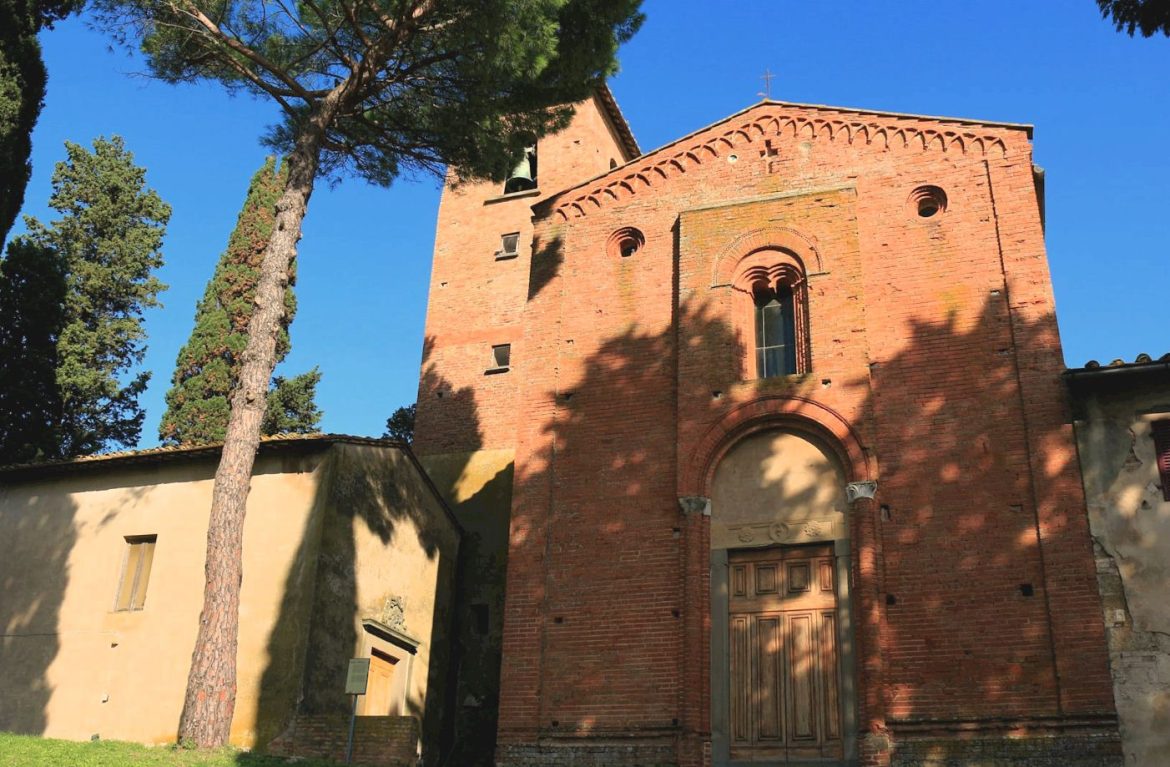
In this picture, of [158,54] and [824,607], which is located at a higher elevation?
[158,54]

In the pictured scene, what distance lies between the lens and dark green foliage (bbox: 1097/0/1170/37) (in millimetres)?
9586

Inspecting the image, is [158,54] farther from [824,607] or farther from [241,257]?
[824,607]

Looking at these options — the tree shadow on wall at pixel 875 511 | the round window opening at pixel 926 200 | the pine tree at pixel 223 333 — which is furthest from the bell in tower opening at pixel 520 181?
the round window opening at pixel 926 200

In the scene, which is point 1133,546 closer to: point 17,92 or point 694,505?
point 694,505

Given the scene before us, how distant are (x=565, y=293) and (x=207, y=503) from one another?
600cm

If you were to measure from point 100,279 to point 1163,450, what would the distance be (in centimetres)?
2070

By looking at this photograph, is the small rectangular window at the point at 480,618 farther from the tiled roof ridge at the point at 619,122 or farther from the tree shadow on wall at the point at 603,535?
the tiled roof ridge at the point at 619,122

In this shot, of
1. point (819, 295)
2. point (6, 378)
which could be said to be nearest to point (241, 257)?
point (6, 378)

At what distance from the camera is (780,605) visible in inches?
531

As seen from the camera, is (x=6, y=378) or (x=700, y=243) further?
(x=6, y=378)

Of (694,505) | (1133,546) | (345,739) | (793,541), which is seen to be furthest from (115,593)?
(1133,546)

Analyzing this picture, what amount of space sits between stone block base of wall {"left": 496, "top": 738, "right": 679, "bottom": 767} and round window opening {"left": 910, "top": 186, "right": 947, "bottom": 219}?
7.71 meters

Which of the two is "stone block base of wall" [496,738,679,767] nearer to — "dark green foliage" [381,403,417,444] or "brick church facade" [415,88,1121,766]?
"brick church facade" [415,88,1121,766]

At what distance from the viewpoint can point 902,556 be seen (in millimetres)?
13102
